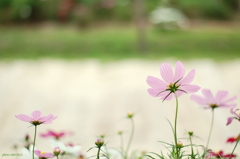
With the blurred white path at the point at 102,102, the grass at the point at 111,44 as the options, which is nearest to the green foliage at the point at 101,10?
the grass at the point at 111,44

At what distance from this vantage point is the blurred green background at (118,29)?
509 centimetres

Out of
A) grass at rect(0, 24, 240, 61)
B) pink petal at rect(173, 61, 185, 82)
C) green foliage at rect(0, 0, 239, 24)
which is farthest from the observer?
green foliage at rect(0, 0, 239, 24)

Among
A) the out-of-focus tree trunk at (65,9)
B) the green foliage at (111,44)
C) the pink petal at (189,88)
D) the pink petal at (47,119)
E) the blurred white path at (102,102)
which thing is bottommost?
the pink petal at (47,119)

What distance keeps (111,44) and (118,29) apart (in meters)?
1.14

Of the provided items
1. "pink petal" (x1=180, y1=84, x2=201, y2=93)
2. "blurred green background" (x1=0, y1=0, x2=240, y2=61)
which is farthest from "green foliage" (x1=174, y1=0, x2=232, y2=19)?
"pink petal" (x1=180, y1=84, x2=201, y2=93)

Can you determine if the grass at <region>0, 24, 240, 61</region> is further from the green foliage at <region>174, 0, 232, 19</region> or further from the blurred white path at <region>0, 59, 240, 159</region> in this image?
the blurred white path at <region>0, 59, 240, 159</region>

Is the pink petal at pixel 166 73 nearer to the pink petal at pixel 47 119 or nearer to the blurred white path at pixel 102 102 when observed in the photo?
the pink petal at pixel 47 119

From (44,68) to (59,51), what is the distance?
1.45 metres

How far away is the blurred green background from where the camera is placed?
509 centimetres

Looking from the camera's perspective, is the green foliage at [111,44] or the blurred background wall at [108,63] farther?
the green foliage at [111,44]

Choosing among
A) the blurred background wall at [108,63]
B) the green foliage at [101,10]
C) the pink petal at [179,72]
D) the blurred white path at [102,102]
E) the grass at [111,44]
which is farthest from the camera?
the green foliage at [101,10]

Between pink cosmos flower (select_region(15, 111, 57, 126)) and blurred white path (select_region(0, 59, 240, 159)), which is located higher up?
blurred white path (select_region(0, 59, 240, 159))

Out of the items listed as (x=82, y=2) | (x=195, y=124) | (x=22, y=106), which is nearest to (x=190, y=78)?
(x=195, y=124)

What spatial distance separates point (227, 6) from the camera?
748cm
